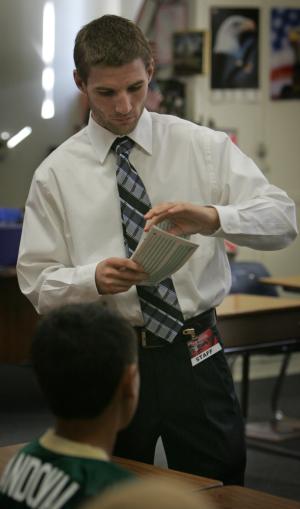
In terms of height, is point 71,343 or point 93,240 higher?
point 71,343

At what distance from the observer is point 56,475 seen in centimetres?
121

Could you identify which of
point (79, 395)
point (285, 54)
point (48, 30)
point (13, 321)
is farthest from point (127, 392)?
point (48, 30)

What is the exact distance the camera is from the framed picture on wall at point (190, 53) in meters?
6.43

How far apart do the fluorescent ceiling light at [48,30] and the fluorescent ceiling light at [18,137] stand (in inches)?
34.5

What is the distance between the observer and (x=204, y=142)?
217 cm

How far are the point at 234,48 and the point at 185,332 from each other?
482 cm

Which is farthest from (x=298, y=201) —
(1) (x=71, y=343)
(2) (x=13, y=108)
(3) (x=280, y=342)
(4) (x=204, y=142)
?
(1) (x=71, y=343)

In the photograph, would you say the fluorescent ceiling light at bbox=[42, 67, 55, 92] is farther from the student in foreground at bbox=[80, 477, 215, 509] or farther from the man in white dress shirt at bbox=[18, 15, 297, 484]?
the student in foreground at bbox=[80, 477, 215, 509]

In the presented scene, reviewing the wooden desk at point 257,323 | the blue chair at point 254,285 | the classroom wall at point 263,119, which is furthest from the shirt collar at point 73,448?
the classroom wall at point 263,119

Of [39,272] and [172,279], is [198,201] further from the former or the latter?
[39,272]

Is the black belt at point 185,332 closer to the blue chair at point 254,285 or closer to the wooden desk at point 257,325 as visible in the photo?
the wooden desk at point 257,325

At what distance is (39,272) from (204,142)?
52cm

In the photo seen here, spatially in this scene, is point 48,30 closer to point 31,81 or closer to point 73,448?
point 31,81

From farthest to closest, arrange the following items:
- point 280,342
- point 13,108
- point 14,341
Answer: point 13,108
point 14,341
point 280,342
